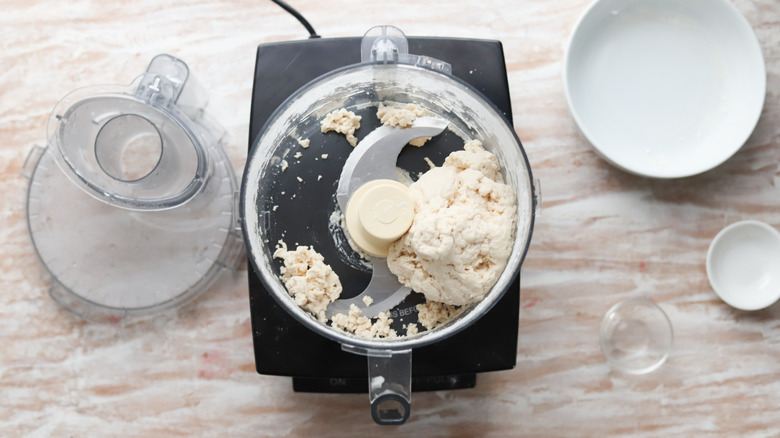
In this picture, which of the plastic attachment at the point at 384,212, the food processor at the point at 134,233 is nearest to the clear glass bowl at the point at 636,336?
the plastic attachment at the point at 384,212

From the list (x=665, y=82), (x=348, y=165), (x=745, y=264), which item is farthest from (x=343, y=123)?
(x=745, y=264)

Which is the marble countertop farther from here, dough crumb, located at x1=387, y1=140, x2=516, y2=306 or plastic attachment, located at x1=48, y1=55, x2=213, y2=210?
dough crumb, located at x1=387, y1=140, x2=516, y2=306

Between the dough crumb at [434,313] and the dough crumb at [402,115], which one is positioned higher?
the dough crumb at [402,115]

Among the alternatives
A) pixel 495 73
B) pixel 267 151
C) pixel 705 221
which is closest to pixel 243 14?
pixel 267 151

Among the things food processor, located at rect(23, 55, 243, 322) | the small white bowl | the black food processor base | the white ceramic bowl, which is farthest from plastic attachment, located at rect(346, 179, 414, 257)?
the small white bowl

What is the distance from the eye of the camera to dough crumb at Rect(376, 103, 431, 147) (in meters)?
0.76

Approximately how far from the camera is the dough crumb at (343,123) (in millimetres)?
765

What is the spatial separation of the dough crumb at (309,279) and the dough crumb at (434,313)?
0.11 m

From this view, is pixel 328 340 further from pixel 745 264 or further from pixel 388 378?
pixel 745 264

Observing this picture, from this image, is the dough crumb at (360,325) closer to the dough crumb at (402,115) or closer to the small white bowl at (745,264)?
A: the dough crumb at (402,115)

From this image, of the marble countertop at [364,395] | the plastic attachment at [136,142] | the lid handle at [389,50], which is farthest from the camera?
the marble countertop at [364,395]

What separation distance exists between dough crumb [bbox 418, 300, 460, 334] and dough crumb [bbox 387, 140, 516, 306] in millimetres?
22

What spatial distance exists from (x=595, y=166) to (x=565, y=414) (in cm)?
42

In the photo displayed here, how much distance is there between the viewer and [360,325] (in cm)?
75
